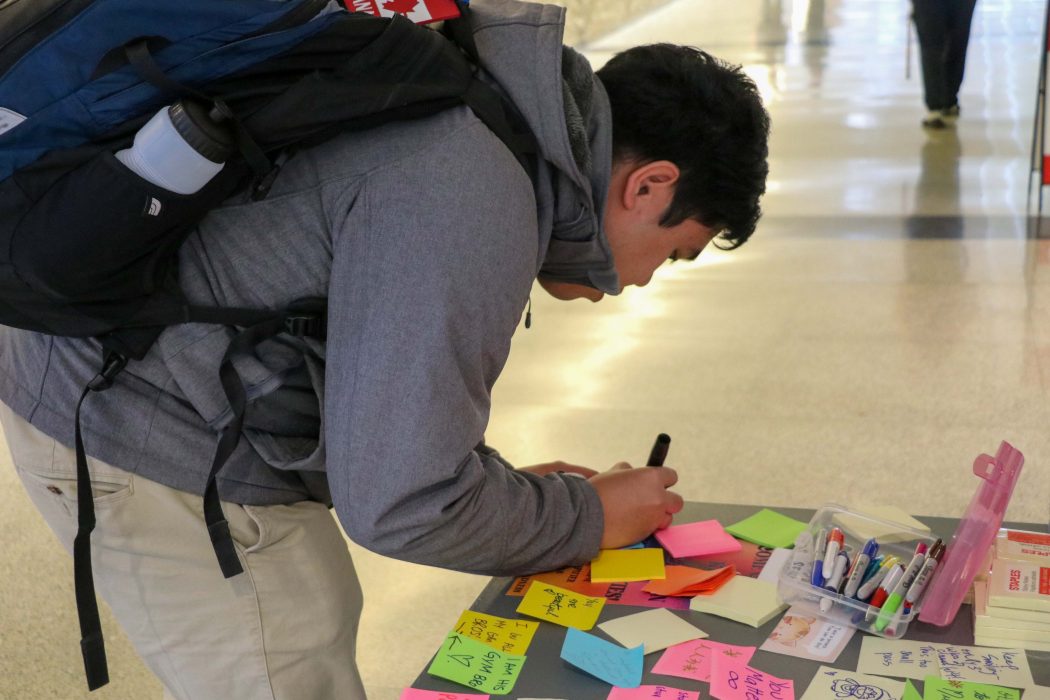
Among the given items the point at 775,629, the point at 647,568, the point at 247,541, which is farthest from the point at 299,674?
the point at 775,629

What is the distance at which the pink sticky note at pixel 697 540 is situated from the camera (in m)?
1.36

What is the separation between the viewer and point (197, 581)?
4.01ft

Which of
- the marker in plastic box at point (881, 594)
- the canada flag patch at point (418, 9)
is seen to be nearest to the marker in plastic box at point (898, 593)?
the marker in plastic box at point (881, 594)

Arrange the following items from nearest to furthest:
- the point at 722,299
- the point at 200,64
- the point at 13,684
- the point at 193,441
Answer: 1. the point at 200,64
2. the point at 193,441
3. the point at 13,684
4. the point at 722,299

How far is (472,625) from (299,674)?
0.69ft

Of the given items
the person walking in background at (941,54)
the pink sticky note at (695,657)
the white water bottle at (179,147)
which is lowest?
the person walking in background at (941,54)

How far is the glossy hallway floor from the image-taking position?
250 cm

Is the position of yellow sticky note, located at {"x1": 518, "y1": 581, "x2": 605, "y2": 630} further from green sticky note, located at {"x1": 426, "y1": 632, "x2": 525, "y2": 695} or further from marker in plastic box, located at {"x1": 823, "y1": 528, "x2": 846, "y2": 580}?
marker in plastic box, located at {"x1": 823, "y1": 528, "x2": 846, "y2": 580}

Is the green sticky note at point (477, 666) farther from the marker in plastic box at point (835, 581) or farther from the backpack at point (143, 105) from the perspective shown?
the backpack at point (143, 105)

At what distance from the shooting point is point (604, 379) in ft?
11.1

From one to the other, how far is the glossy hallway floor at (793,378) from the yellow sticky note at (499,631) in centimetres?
107

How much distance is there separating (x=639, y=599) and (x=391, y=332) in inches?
18.4

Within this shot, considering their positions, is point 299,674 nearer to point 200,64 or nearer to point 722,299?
point 200,64

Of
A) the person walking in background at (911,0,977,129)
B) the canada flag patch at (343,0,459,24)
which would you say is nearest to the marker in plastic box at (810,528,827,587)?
the canada flag patch at (343,0,459,24)
